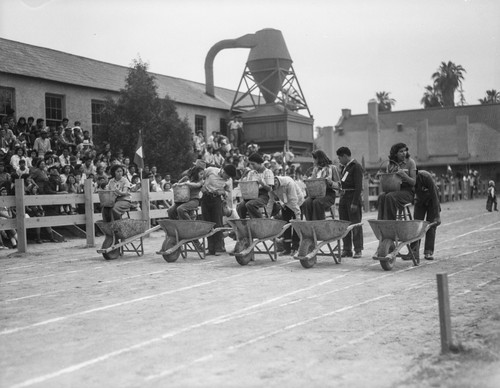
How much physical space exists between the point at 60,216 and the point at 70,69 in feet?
49.5

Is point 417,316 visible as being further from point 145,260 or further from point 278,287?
point 145,260

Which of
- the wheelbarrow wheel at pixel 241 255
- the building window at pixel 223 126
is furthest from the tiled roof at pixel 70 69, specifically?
the wheelbarrow wheel at pixel 241 255

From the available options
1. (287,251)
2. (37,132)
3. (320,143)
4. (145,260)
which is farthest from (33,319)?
(320,143)

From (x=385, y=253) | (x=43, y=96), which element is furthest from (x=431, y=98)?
(x=385, y=253)

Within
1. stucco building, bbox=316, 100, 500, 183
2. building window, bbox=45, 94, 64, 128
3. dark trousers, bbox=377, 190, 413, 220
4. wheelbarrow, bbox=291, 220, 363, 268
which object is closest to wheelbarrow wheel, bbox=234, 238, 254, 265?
wheelbarrow, bbox=291, 220, 363, 268

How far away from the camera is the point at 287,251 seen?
12.4 metres

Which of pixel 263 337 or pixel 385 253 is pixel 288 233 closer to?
pixel 385 253

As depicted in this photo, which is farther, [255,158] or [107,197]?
[107,197]

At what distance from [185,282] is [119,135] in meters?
16.5

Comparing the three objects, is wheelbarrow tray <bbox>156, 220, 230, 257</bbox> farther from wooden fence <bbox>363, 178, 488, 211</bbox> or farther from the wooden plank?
wooden fence <bbox>363, 178, 488, 211</bbox>

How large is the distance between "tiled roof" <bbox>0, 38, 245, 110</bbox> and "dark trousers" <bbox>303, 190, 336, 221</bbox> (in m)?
16.3

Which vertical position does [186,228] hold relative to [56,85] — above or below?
below

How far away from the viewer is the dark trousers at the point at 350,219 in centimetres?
1164

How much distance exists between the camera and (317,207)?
11375mm
